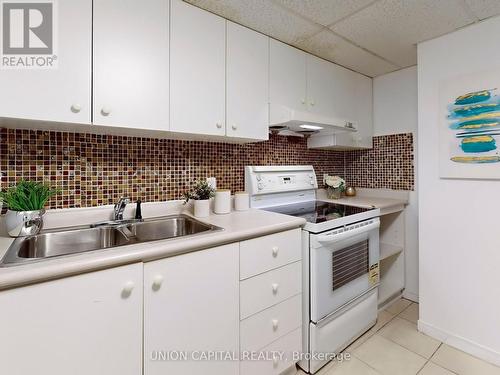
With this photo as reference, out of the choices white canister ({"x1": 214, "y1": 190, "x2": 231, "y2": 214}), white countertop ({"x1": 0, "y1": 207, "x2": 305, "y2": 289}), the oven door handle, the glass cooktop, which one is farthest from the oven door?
white canister ({"x1": 214, "y1": 190, "x2": 231, "y2": 214})

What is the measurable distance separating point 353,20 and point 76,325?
81.6 inches

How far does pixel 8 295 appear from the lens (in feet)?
2.49

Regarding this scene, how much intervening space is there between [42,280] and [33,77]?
0.78m

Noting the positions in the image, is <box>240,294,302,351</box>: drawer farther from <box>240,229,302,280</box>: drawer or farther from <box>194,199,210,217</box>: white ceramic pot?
<box>194,199,210,217</box>: white ceramic pot

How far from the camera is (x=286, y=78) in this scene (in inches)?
71.4

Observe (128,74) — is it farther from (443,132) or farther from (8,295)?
(443,132)

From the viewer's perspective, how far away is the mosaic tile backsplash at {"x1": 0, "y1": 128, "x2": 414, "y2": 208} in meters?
1.27

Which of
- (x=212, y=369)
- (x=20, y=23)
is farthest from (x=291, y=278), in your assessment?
(x=20, y=23)

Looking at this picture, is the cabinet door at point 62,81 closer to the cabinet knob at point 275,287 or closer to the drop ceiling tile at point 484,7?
the cabinet knob at point 275,287

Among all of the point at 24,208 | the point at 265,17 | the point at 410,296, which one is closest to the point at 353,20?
the point at 265,17

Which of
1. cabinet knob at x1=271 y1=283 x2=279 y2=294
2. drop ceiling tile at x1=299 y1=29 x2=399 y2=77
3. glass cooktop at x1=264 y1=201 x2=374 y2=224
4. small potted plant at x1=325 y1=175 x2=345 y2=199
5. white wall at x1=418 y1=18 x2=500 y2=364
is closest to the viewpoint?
cabinet knob at x1=271 y1=283 x2=279 y2=294

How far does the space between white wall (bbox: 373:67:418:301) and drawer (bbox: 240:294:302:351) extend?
4.87 ft

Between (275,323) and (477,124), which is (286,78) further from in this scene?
(275,323)

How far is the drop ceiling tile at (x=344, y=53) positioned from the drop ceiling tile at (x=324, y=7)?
17 centimetres
